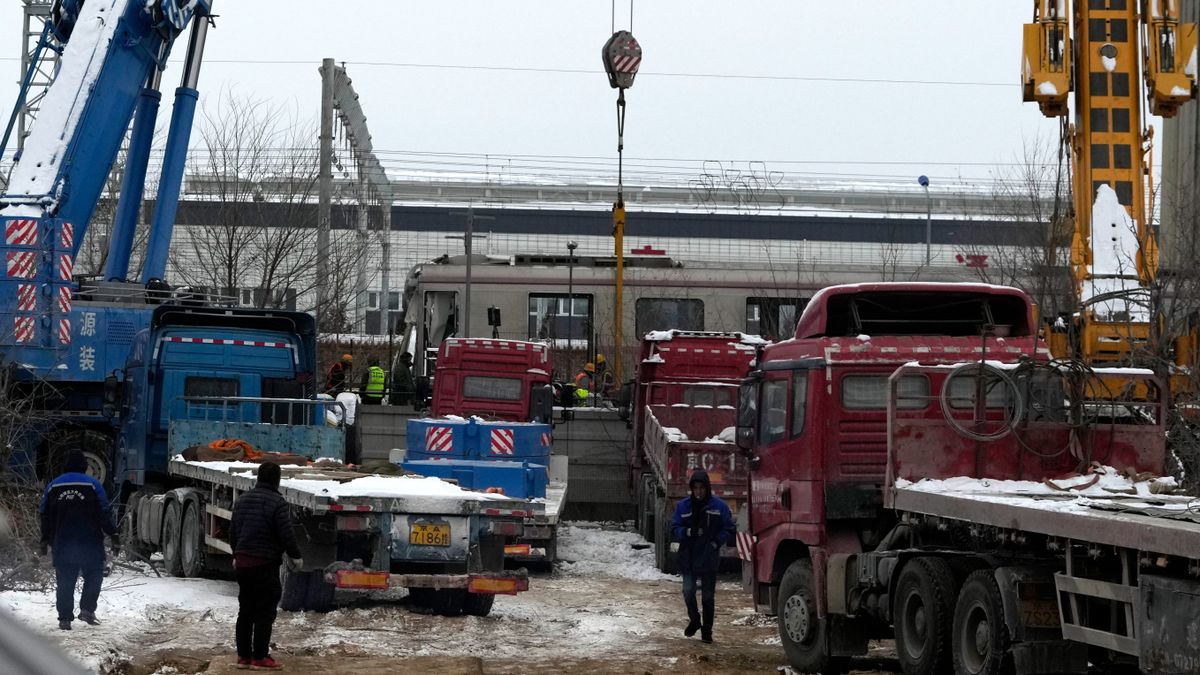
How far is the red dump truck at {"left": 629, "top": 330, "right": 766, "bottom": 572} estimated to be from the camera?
67.0ft

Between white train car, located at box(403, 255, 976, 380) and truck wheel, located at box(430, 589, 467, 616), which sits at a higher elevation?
white train car, located at box(403, 255, 976, 380)

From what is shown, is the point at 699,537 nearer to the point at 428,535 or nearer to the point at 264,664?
the point at 428,535

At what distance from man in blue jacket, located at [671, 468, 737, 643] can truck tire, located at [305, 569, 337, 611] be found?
3.16 metres

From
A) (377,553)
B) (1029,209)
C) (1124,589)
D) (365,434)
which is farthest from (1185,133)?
(1124,589)

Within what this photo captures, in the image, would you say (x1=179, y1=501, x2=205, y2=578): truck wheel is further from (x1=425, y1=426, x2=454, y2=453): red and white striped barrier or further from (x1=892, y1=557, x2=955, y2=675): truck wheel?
(x1=892, y1=557, x2=955, y2=675): truck wheel

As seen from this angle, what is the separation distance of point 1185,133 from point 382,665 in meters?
30.0

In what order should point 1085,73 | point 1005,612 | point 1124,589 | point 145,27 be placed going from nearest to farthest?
1. point 1124,589
2. point 1005,612
3. point 1085,73
4. point 145,27

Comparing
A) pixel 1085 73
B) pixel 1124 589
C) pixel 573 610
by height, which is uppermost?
pixel 1085 73

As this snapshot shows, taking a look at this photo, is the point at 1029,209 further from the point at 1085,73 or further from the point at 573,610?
the point at 573,610

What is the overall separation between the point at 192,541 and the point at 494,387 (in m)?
9.86

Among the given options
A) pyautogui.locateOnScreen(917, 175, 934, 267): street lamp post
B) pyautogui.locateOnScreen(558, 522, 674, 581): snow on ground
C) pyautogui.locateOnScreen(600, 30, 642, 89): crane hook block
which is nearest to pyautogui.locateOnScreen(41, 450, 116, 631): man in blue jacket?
pyautogui.locateOnScreen(558, 522, 674, 581): snow on ground

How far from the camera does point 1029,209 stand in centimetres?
3938

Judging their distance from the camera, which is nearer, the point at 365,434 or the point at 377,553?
the point at 377,553

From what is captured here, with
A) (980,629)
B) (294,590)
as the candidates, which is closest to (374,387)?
(294,590)
